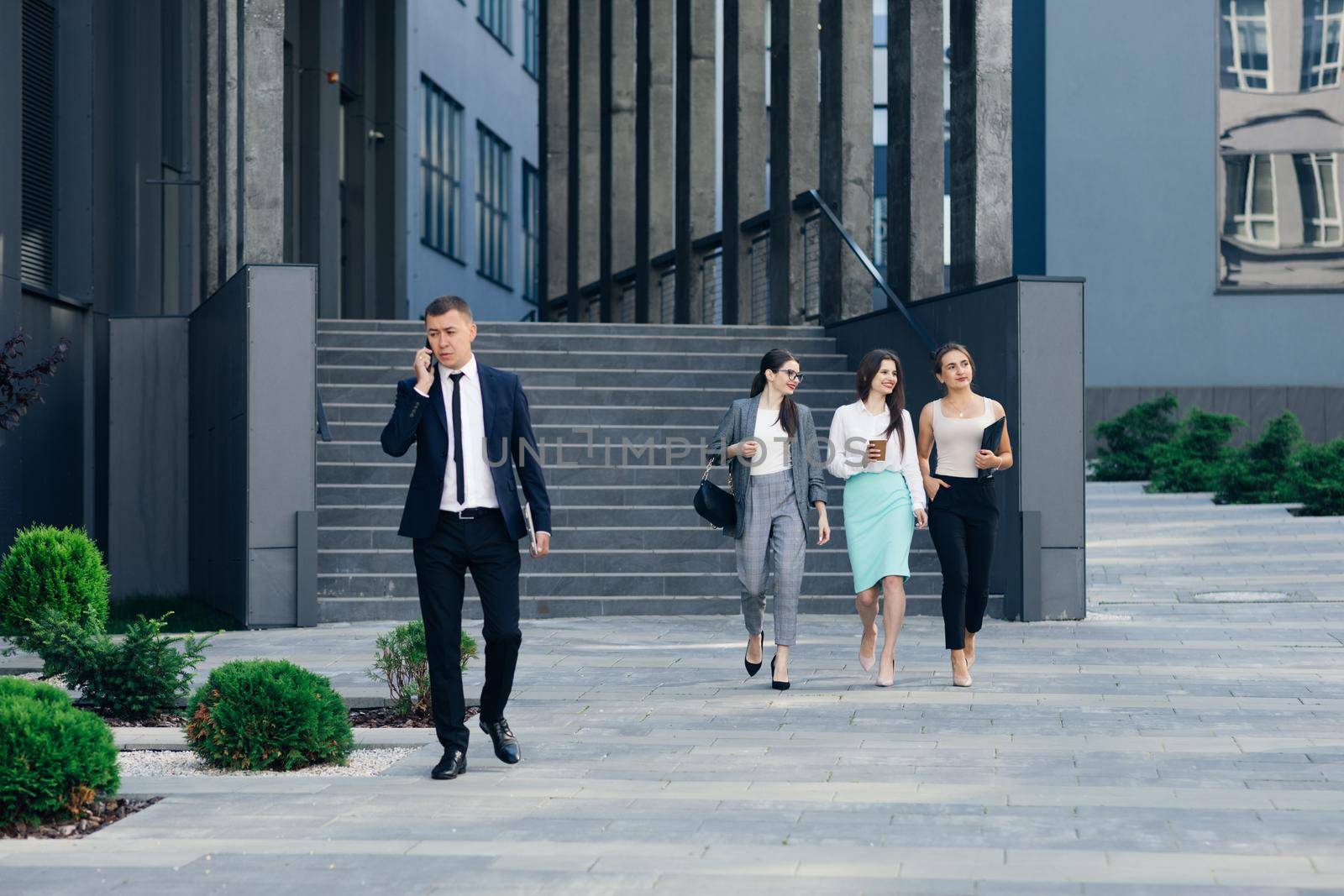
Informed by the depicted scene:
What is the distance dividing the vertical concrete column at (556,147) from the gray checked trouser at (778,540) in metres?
24.7

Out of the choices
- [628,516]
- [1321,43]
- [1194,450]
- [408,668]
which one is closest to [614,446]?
[628,516]

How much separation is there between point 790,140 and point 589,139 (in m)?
11.0

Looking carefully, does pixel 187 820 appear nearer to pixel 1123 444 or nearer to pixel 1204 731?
pixel 1204 731

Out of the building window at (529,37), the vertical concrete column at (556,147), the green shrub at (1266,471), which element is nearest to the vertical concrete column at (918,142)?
the green shrub at (1266,471)

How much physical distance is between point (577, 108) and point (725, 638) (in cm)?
2151

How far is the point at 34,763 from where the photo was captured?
19.6 feet

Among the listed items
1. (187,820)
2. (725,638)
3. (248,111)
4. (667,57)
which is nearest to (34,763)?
(187,820)

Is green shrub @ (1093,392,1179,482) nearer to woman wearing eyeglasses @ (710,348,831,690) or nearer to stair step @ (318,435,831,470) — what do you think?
stair step @ (318,435,831,470)

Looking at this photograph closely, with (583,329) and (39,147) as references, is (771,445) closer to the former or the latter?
(583,329)

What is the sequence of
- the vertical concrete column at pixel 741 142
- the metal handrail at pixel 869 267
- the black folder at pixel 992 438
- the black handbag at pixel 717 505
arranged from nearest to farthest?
1. the black handbag at pixel 717 505
2. the black folder at pixel 992 438
3. the metal handrail at pixel 869 267
4. the vertical concrete column at pixel 741 142

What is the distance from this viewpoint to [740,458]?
30.9 ft

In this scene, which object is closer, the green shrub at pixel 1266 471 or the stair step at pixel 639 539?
the stair step at pixel 639 539

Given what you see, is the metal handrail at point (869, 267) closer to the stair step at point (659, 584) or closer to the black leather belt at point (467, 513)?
the stair step at point (659, 584)

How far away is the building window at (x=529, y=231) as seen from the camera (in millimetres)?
49175
